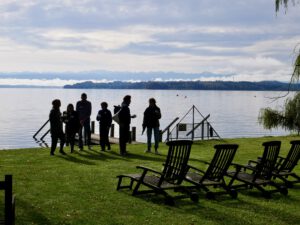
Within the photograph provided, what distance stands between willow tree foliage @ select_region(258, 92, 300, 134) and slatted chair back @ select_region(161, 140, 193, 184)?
56.0 ft

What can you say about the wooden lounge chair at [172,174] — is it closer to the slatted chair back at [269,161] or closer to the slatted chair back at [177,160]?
the slatted chair back at [177,160]

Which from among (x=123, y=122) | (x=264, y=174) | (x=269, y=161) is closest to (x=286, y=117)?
(x=123, y=122)

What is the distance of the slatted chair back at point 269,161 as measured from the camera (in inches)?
394

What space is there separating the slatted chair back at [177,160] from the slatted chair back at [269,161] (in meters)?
1.74

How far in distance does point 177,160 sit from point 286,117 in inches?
728

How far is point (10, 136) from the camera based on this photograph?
47.2 metres

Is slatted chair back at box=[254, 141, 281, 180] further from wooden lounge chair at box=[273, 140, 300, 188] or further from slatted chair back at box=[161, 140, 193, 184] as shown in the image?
slatted chair back at box=[161, 140, 193, 184]

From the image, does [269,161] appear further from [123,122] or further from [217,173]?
[123,122]

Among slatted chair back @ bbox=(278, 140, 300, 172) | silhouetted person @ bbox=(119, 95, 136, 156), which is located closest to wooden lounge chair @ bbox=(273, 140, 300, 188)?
slatted chair back @ bbox=(278, 140, 300, 172)

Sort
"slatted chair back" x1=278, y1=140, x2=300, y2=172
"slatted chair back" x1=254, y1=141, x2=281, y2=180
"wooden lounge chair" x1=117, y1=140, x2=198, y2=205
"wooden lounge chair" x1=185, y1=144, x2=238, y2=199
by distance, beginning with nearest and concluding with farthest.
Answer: "wooden lounge chair" x1=117, y1=140, x2=198, y2=205, "wooden lounge chair" x1=185, y1=144, x2=238, y2=199, "slatted chair back" x1=254, y1=141, x2=281, y2=180, "slatted chair back" x1=278, y1=140, x2=300, y2=172

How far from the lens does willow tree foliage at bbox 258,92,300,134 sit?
84.4ft

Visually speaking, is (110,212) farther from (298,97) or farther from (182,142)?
(298,97)

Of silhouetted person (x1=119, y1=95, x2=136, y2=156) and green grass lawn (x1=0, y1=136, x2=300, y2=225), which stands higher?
silhouetted person (x1=119, y1=95, x2=136, y2=156)

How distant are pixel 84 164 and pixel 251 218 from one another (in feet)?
24.7
